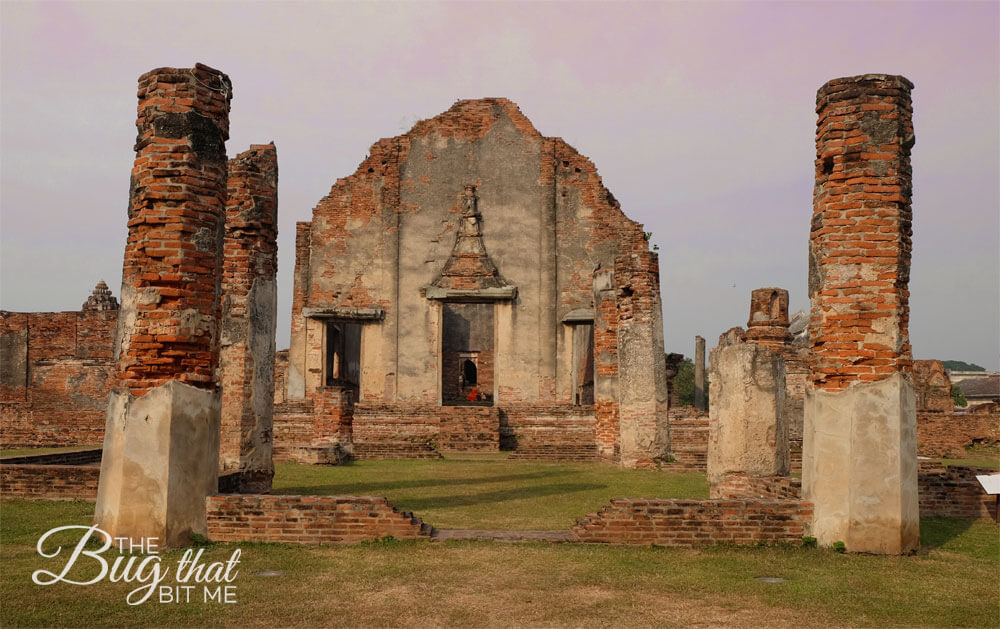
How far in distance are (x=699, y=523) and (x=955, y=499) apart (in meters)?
3.54

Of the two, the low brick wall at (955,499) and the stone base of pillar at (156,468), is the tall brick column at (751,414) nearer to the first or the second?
the low brick wall at (955,499)

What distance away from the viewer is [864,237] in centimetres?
716

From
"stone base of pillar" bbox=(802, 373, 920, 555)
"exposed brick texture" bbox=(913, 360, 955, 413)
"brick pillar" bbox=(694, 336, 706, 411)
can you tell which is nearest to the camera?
"stone base of pillar" bbox=(802, 373, 920, 555)

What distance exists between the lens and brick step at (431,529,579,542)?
700cm

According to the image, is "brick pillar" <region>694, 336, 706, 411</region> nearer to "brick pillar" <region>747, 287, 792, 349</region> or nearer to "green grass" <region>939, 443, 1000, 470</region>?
"green grass" <region>939, 443, 1000, 470</region>

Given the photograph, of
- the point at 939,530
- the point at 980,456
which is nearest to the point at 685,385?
the point at 980,456

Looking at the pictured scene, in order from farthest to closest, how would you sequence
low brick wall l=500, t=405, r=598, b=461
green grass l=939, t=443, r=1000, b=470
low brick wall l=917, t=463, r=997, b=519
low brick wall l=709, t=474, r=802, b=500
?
low brick wall l=500, t=405, r=598, b=461, green grass l=939, t=443, r=1000, b=470, low brick wall l=917, t=463, r=997, b=519, low brick wall l=709, t=474, r=802, b=500

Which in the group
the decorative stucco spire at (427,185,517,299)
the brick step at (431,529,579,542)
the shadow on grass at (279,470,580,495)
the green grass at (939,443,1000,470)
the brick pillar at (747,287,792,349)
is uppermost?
the decorative stucco spire at (427,185,517,299)

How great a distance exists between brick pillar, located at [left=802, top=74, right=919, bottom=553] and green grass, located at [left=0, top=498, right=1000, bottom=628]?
0.43m

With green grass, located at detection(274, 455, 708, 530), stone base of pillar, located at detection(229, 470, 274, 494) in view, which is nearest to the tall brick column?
green grass, located at detection(274, 455, 708, 530)

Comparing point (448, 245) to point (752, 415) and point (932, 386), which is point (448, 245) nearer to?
point (752, 415)

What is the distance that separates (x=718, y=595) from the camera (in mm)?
5445

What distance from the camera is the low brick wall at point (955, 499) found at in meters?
8.89

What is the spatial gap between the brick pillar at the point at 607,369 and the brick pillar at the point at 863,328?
30.0 feet
